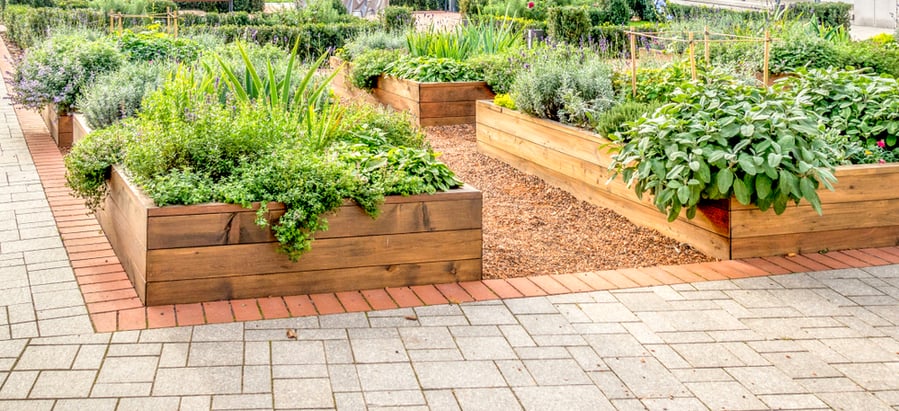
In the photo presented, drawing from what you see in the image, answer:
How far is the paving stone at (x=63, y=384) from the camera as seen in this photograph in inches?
127

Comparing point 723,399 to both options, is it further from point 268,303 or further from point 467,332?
point 268,303

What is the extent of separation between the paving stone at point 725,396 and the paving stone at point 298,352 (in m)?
1.33

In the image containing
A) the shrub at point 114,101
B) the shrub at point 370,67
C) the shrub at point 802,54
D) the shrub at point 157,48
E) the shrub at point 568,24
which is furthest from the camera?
the shrub at point 568,24

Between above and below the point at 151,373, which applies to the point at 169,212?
above

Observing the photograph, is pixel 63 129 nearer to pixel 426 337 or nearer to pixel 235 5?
pixel 426 337

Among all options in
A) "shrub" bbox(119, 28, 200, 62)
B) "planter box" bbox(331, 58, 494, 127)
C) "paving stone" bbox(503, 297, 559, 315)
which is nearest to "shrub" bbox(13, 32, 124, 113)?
"shrub" bbox(119, 28, 200, 62)

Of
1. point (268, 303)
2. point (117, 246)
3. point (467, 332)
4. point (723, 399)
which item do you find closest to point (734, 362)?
point (723, 399)

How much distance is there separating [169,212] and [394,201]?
3.08 ft

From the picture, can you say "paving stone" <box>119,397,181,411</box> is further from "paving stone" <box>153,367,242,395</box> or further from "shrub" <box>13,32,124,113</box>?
"shrub" <box>13,32,124,113</box>

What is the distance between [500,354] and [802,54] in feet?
23.4

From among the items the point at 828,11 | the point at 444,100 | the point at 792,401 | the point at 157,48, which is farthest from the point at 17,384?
the point at 828,11

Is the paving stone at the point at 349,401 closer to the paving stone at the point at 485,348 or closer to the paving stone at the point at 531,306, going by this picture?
the paving stone at the point at 485,348

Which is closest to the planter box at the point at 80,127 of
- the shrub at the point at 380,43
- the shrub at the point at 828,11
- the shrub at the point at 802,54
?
the shrub at the point at 380,43

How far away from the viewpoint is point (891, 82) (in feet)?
19.3
